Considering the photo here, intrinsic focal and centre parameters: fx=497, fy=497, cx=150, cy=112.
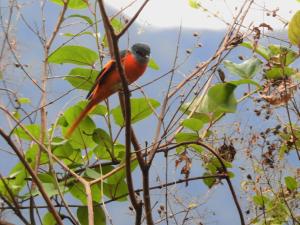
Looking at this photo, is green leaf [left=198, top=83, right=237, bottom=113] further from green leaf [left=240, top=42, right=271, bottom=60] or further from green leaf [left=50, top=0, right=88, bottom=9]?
green leaf [left=50, top=0, right=88, bottom=9]

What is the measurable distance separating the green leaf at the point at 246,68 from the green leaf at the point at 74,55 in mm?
275

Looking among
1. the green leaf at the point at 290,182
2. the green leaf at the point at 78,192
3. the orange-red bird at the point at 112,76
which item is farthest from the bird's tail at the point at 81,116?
the green leaf at the point at 290,182

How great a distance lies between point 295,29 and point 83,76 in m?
0.43

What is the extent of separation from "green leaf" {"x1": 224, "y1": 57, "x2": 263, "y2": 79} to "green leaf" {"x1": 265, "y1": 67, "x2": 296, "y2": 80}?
4 centimetres

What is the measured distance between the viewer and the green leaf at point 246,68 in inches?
36.2

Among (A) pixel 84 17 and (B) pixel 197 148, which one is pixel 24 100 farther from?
(B) pixel 197 148

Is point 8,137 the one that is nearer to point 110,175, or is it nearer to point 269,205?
point 110,175

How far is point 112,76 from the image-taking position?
0.96m

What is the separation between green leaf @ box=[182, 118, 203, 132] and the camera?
2.96 ft

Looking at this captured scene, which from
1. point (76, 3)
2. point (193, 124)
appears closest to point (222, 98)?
point (193, 124)

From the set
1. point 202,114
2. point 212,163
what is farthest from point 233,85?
point 212,163

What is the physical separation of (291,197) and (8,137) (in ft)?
2.48

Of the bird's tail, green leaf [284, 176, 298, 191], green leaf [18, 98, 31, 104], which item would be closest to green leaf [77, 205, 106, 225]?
the bird's tail

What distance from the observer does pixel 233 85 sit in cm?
87
